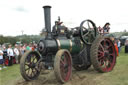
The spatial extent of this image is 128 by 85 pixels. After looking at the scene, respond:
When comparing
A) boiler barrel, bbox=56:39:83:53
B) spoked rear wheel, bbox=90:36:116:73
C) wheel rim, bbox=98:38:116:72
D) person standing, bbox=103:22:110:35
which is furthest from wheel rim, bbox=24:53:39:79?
person standing, bbox=103:22:110:35

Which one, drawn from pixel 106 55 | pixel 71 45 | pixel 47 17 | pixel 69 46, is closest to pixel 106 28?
pixel 106 55

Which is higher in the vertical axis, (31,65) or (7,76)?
(31,65)

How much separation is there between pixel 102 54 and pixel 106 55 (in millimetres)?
305

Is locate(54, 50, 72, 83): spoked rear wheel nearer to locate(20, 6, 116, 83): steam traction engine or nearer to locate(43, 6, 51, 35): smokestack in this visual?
locate(20, 6, 116, 83): steam traction engine

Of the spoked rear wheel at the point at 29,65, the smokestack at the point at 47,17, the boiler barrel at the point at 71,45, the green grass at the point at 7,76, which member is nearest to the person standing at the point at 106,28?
the boiler barrel at the point at 71,45

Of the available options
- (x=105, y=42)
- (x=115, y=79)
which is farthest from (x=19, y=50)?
(x=115, y=79)

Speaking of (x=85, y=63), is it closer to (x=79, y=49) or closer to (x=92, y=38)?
(x=79, y=49)

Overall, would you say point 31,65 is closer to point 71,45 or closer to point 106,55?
point 71,45

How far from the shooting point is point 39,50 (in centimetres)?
475

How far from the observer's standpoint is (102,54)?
510cm

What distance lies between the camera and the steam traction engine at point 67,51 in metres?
4.40

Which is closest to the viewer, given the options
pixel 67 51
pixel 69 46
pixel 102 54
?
pixel 67 51

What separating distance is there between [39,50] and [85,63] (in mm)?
1827

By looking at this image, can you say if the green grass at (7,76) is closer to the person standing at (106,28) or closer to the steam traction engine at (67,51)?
the steam traction engine at (67,51)
